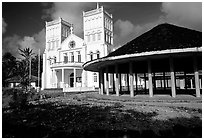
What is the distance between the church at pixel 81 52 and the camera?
36312 millimetres

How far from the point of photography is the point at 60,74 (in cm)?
3897

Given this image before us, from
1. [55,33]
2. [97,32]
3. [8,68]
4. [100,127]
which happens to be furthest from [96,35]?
[100,127]

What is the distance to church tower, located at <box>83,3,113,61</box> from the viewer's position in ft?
121

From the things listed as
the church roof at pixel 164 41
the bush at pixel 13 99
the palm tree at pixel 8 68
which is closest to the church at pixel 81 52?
the palm tree at pixel 8 68

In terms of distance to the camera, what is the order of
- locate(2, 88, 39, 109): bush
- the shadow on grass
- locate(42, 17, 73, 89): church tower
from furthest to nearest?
locate(42, 17, 73, 89): church tower < locate(2, 88, 39, 109): bush < the shadow on grass

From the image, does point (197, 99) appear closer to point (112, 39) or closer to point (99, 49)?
point (99, 49)

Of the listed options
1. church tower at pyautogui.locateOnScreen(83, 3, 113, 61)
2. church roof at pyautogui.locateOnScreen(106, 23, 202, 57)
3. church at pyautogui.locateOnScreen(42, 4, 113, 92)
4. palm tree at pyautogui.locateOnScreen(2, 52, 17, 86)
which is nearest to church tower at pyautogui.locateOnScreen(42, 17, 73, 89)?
church at pyautogui.locateOnScreen(42, 4, 113, 92)

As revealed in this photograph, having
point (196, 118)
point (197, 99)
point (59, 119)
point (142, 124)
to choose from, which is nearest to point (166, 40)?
point (197, 99)

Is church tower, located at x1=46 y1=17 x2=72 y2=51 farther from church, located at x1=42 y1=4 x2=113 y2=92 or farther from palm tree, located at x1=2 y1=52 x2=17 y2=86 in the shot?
palm tree, located at x1=2 y1=52 x2=17 y2=86

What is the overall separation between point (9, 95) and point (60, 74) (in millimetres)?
31554

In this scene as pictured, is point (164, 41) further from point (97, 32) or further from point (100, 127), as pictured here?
point (97, 32)

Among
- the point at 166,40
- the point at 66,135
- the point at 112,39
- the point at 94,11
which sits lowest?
the point at 66,135

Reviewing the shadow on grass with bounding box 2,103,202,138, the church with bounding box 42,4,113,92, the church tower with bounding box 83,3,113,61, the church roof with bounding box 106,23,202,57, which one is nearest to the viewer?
the shadow on grass with bounding box 2,103,202,138

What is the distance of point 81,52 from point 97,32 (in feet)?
18.2
